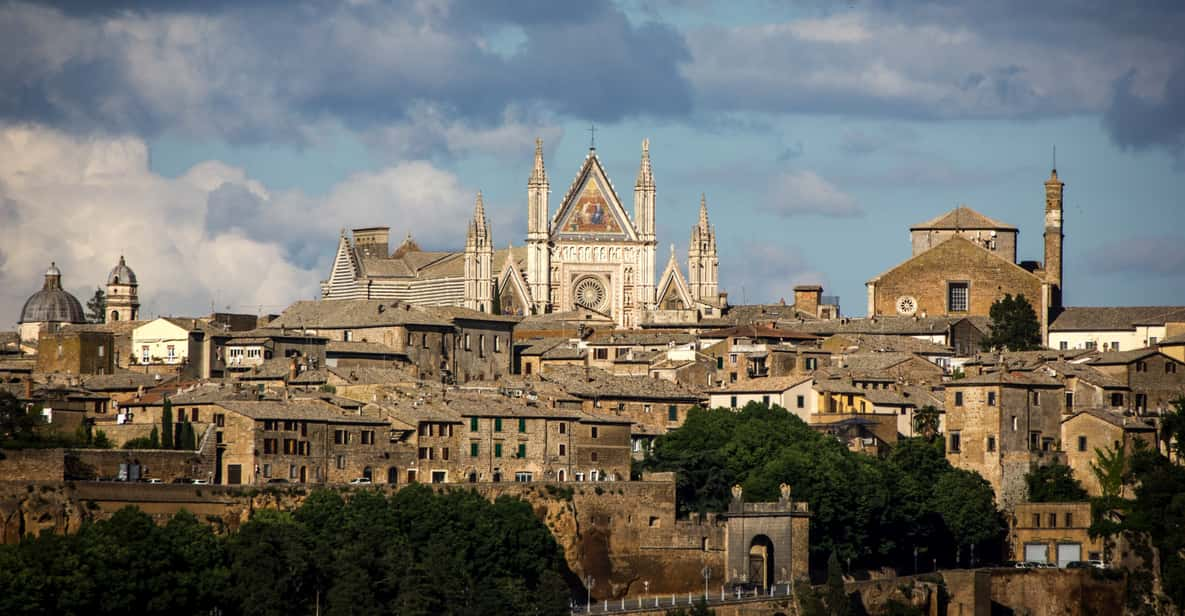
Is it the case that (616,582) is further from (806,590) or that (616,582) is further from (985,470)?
(985,470)

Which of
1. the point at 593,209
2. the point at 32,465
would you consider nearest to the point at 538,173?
the point at 593,209

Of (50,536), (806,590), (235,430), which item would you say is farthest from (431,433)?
(50,536)

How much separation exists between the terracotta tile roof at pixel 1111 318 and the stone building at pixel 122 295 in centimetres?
4452

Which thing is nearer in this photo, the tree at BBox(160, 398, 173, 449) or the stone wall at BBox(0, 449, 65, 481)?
the stone wall at BBox(0, 449, 65, 481)

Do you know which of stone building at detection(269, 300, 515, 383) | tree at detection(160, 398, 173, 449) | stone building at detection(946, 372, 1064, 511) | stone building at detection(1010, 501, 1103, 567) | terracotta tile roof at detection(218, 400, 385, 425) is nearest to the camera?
tree at detection(160, 398, 173, 449)

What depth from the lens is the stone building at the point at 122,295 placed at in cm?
14250

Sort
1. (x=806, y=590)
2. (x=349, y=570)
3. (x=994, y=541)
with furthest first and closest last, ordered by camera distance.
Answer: (x=994, y=541)
(x=806, y=590)
(x=349, y=570)

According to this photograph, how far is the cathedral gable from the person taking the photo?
6102 inches

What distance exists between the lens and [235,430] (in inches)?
3489

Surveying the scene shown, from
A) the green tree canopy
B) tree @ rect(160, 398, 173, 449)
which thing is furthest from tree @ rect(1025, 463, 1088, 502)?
tree @ rect(160, 398, 173, 449)

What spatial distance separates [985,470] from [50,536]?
36.3 m

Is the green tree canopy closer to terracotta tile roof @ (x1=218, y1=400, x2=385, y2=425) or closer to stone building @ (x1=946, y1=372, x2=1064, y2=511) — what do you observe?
stone building @ (x1=946, y1=372, x2=1064, y2=511)

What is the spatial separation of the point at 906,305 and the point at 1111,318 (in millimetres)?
10239

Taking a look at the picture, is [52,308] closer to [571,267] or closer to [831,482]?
[571,267]
